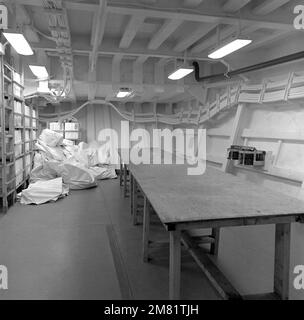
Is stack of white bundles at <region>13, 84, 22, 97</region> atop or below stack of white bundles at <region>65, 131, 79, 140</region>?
atop

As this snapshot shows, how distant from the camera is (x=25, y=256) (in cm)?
302

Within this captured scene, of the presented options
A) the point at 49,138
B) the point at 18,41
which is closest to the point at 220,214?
the point at 18,41

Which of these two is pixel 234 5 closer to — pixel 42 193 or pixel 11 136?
pixel 11 136

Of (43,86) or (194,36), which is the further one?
(43,86)

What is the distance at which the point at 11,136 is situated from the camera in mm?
4676

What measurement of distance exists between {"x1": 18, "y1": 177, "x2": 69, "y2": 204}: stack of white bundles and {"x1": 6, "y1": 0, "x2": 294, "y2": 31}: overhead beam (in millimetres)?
3314

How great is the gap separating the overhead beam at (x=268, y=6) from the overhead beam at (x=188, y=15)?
0.07m

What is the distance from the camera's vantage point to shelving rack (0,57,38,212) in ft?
14.2

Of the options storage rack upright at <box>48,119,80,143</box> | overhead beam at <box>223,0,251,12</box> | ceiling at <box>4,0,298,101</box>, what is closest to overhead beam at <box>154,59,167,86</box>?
ceiling at <box>4,0,298,101</box>

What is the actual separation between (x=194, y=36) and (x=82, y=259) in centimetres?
318

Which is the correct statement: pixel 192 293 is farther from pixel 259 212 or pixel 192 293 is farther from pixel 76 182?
pixel 76 182

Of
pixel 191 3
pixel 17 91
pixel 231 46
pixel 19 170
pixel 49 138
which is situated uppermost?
pixel 191 3

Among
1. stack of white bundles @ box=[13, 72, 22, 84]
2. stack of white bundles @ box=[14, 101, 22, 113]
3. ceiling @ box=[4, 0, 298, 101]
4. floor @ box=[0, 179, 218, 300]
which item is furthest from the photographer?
stack of white bundles @ box=[14, 101, 22, 113]

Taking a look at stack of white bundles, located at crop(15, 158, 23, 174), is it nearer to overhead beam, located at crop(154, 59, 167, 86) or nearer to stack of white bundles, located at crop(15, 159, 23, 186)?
stack of white bundles, located at crop(15, 159, 23, 186)
